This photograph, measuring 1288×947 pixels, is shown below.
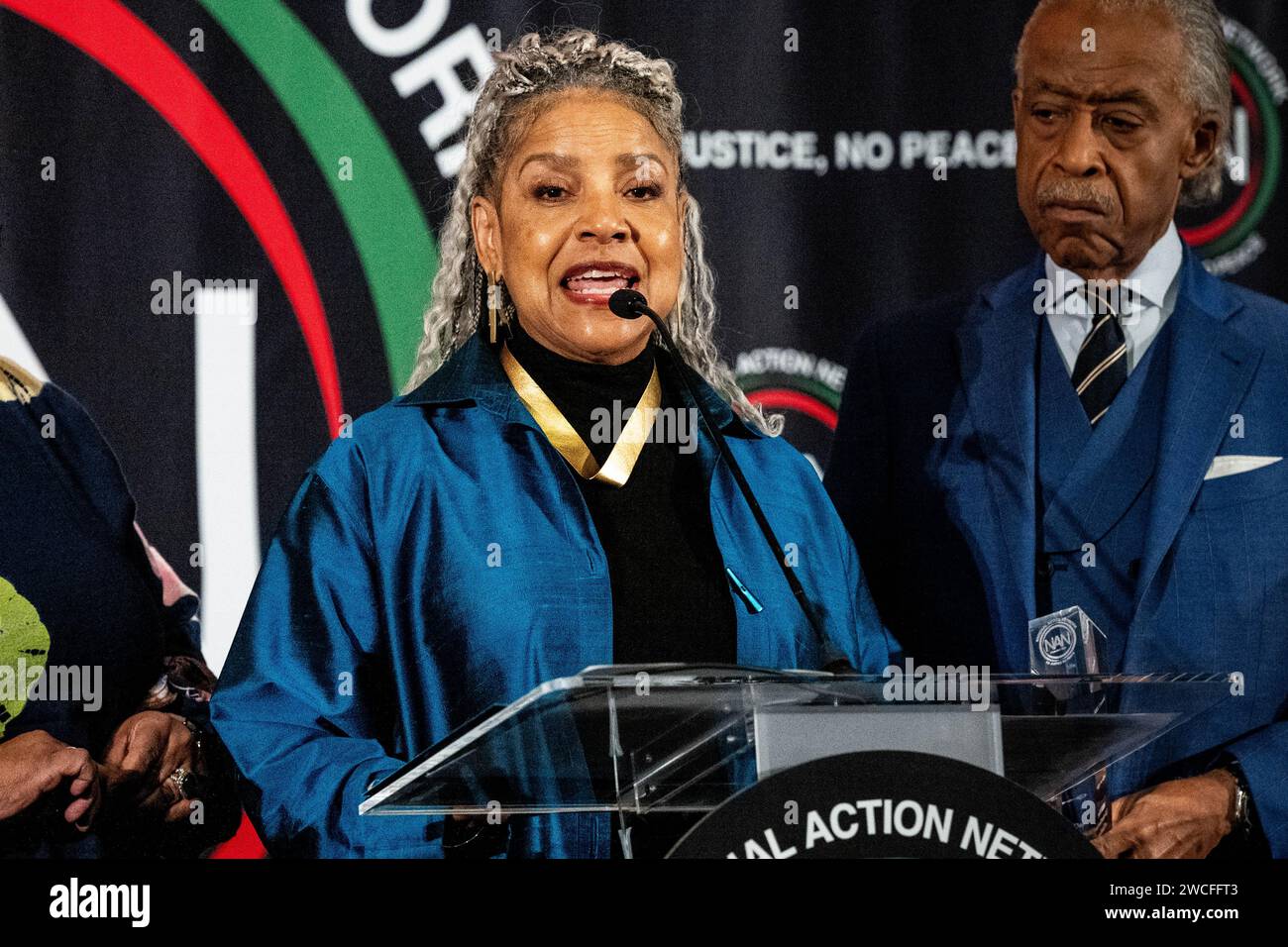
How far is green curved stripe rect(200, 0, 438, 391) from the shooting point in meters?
3.22

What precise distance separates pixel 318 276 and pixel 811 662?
127 cm

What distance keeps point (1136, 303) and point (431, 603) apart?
59.4 inches

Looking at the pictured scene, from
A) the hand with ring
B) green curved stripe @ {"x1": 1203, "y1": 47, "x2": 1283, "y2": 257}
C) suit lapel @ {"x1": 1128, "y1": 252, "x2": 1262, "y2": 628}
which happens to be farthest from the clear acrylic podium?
green curved stripe @ {"x1": 1203, "y1": 47, "x2": 1283, "y2": 257}

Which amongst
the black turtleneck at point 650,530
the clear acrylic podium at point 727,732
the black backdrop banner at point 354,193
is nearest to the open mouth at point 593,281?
the black turtleneck at point 650,530

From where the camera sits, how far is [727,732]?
6.88 feet

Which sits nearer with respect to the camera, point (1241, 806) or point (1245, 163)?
point (1241, 806)

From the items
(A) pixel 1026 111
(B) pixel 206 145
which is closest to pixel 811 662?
(A) pixel 1026 111

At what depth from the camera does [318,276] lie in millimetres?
3238

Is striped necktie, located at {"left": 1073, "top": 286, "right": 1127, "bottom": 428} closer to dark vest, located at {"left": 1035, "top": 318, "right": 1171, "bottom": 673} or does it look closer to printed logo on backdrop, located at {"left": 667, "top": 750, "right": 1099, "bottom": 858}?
dark vest, located at {"left": 1035, "top": 318, "right": 1171, "bottom": 673}

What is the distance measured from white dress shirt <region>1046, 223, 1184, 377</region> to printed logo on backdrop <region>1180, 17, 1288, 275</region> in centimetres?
9

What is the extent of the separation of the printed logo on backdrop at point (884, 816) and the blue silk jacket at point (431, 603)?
0.92m

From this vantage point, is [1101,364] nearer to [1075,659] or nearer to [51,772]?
[1075,659]

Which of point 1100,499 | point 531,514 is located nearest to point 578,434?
point 531,514

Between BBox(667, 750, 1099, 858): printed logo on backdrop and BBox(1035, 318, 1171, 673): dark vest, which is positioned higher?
BBox(1035, 318, 1171, 673): dark vest
